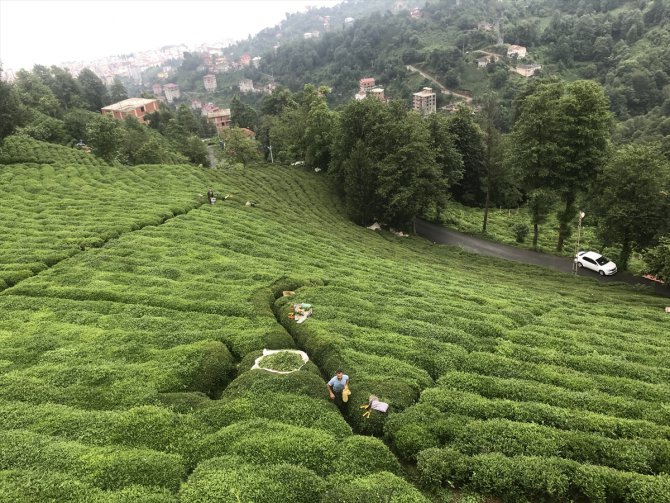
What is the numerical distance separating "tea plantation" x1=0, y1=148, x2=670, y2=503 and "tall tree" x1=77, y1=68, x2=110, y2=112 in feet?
418

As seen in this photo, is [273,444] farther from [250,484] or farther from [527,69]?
[527,69]

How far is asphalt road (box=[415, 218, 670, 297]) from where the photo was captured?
35388 mm

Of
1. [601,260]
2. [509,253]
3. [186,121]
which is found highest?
[186,121]

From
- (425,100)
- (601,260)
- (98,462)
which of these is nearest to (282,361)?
(98,462)

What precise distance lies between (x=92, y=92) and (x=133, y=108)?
2298 centimetres

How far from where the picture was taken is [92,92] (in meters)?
142

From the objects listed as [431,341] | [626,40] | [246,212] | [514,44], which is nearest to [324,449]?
[431,341]

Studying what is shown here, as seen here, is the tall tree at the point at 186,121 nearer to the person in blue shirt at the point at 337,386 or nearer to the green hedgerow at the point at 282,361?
the green hedgerow at the point at 282,361

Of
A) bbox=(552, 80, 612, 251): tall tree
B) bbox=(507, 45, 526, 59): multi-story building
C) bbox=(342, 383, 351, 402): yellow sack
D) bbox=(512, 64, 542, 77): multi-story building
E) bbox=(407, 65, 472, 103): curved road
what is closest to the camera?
bbox=(342, 383, 351, 402): yellow sack

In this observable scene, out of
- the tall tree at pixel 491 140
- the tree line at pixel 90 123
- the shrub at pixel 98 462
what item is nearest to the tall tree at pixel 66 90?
the tree line at pixel 90 123

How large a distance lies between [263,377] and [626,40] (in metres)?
161

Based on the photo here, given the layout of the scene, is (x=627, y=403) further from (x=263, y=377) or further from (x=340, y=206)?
(x=340, y=206)

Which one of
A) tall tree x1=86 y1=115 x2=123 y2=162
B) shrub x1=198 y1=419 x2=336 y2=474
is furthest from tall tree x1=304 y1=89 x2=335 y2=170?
shrub x1=198 y1=419 x2=336 y2=474

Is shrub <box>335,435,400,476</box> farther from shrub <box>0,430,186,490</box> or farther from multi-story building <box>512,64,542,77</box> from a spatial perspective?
multi-story building <box>512,64,542,77</box>
